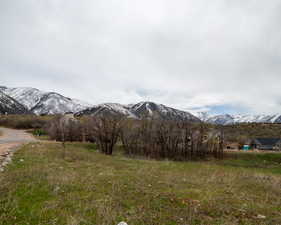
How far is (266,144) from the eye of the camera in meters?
45.8

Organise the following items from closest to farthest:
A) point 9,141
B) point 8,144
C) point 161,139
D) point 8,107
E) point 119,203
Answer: point 119,203 < point 8,144 < point 9,141 < point 161,139 < point 8,107

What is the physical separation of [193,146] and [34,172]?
23106mm

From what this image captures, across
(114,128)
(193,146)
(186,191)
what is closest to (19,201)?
(186,191)

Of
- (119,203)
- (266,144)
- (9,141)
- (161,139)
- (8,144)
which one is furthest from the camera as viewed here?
(266,144)

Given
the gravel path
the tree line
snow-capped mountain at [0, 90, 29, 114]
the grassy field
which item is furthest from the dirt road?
snow-capped mountain at [0, 90, 29, 114]

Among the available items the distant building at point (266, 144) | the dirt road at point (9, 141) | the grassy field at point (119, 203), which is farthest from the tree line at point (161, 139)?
the distant building at point (266, 144)

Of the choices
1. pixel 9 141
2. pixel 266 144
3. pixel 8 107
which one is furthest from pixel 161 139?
pixel 8 107

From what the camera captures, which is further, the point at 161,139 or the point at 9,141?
the point at 161,139

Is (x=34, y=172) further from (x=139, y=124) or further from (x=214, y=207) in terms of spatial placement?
(x=139, y=124)

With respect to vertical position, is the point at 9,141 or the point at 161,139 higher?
the point at 161,139

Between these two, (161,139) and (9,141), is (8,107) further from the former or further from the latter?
(161,139)

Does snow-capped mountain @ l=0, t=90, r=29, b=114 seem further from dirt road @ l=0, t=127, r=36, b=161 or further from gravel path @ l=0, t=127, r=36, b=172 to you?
gravel path @ l=0, t=127, r=36, b=172

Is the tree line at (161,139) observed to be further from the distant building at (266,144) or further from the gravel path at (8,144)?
the distant building at (266,144)

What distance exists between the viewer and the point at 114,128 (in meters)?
24.6
